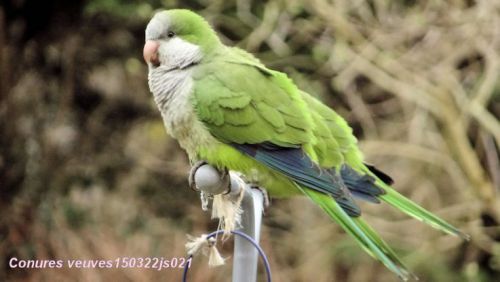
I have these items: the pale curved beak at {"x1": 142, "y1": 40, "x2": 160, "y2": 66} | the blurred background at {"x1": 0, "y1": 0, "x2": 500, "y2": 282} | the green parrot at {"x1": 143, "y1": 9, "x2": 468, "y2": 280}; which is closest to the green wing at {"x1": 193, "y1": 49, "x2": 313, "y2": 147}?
the green parrot at {"x1": 143, "y1": 9, "x2": 468, "y2": 280}

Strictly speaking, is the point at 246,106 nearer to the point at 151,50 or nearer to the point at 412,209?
the point at 151,50

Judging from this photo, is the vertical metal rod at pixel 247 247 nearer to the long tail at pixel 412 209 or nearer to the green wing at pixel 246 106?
the green wing at pixel 246 106

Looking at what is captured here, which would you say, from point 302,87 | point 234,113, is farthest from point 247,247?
point 302,87

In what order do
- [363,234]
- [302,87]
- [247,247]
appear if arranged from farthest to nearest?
1. [302,87]
2. [363,234]
3. [247,247]

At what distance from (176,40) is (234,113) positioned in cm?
25

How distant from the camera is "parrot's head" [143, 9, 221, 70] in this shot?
2234 mm

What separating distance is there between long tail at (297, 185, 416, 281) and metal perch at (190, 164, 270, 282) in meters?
0.32

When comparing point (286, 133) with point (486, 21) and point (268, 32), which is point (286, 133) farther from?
point (268, 32)

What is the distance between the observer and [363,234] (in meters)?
2.02

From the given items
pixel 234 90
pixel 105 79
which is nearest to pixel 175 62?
pixel 234 90

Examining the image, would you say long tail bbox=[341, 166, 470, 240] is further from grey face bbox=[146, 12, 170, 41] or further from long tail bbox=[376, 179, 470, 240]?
grey face bbox=[146, 12, 170, 41]

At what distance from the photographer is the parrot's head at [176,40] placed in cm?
223

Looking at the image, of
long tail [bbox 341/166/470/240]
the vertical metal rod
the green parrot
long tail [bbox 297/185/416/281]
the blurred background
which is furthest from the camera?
the blurred background

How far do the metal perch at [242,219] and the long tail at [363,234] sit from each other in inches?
12.7
